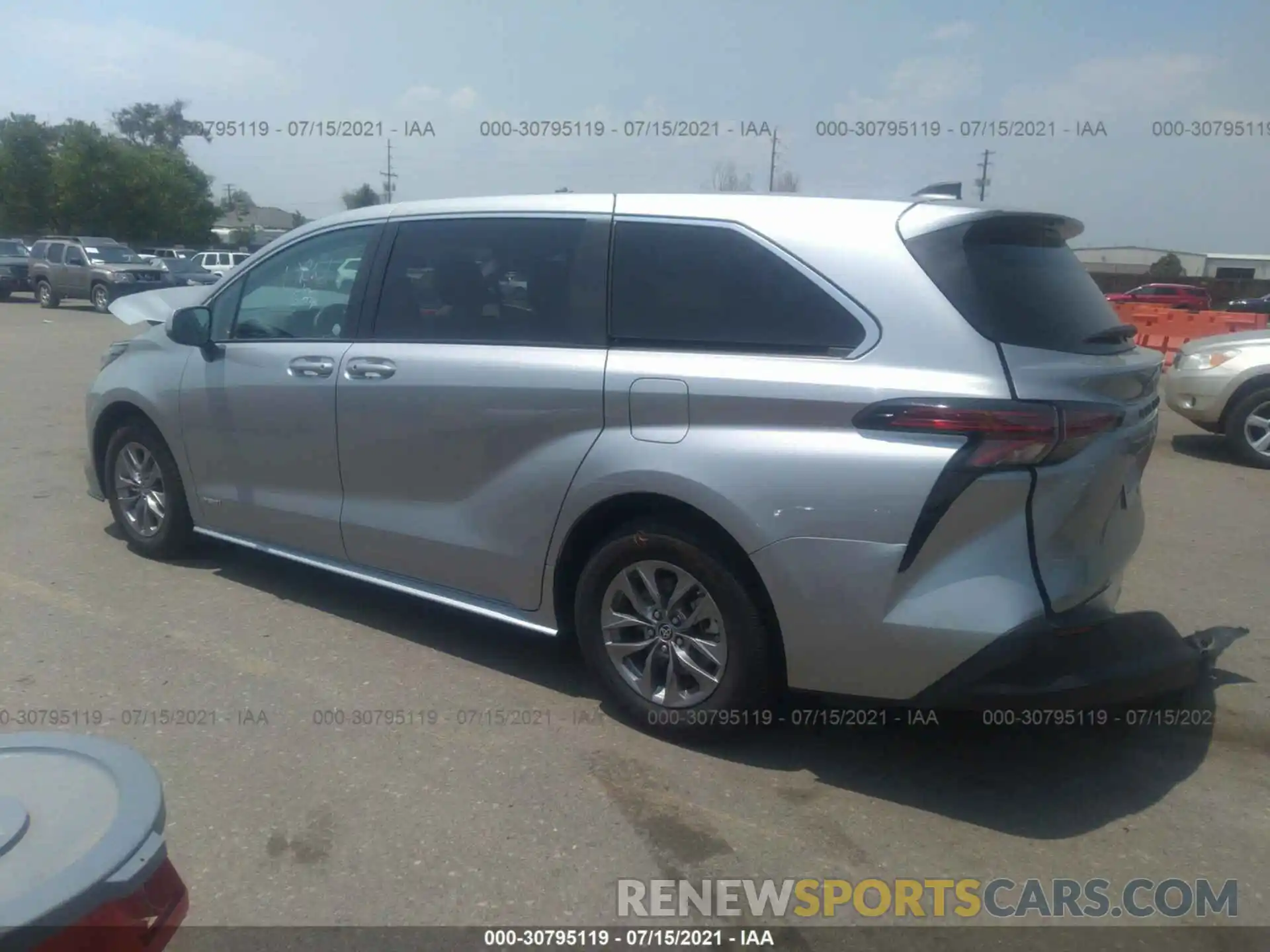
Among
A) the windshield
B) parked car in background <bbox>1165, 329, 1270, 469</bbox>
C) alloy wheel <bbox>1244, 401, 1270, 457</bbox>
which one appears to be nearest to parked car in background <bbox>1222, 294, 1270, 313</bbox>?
parked car in background <bbox>1165, 329, 1270, 469</bbox>

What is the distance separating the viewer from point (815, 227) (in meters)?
3.62

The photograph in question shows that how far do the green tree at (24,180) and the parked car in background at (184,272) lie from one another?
729 inches

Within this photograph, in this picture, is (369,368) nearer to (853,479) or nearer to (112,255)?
(853,479)

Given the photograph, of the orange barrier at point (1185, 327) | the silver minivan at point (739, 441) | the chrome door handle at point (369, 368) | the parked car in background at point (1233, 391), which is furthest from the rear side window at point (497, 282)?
the orange barrier at point (1185, 327)

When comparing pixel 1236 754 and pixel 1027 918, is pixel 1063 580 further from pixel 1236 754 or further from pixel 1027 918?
pixel 1236 754

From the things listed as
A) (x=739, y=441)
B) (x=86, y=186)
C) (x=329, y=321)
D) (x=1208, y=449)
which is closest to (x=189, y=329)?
(x=329, y=321)

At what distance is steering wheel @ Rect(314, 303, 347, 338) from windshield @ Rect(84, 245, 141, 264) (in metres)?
25.6

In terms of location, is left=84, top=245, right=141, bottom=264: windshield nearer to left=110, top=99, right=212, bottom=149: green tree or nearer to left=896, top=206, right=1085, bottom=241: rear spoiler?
left=896, top=206, right=1085, bottom=241: rear spoiler

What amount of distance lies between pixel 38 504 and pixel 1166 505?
7.59 meters

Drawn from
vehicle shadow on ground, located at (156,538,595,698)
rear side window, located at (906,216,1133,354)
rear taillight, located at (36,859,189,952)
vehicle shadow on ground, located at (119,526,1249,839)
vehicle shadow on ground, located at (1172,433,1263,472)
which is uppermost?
rear side window, located at (906,216,1133,354)

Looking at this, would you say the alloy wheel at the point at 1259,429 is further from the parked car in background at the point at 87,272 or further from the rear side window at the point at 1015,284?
the parked car in background at the point at 87,272

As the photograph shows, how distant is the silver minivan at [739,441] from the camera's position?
10.7 ft

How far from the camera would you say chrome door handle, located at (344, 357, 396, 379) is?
14.6 feet

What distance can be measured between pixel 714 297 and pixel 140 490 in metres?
3.58
